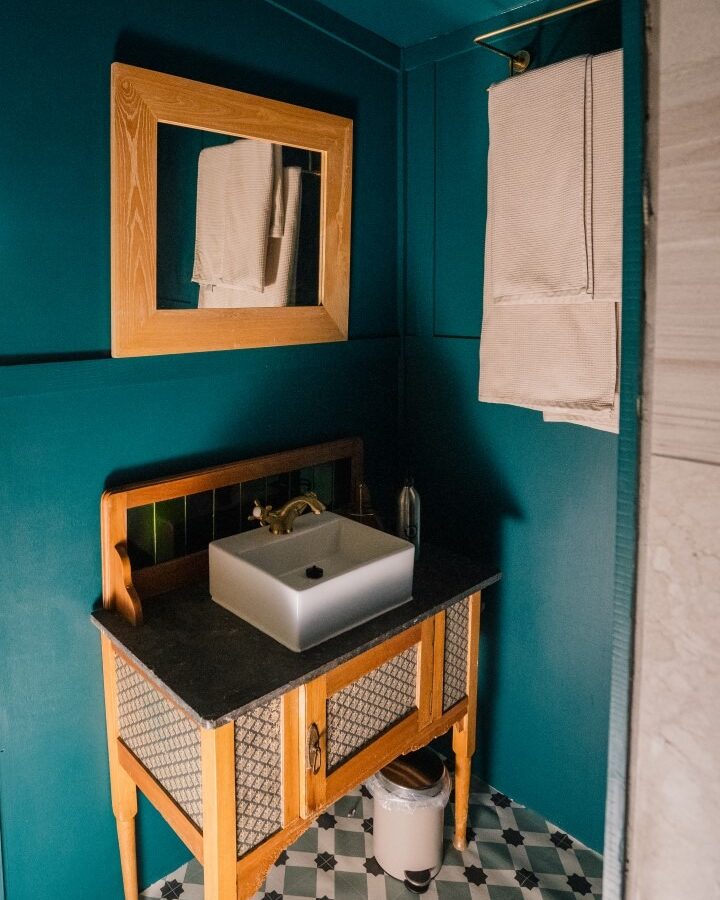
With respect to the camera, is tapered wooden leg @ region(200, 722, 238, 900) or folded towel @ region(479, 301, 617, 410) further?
folded towel @ region(479, 301, 617, 410)

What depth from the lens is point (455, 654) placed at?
1.92 meters

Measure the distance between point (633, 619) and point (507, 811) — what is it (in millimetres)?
1987

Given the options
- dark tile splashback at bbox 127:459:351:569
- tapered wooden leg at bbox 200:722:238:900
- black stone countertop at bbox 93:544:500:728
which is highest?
dark tile splashback at bbox 127:459:351:569

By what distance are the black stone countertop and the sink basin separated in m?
0.03

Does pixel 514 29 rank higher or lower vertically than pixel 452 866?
higher

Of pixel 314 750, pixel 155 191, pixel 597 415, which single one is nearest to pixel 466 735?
pixel 314 750

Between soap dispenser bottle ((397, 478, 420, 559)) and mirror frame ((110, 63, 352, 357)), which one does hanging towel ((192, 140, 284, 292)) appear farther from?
soap dispenser bottle ((397, 478, 420, 559))

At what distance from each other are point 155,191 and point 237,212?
0.73ft

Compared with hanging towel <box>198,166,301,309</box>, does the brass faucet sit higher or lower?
lower

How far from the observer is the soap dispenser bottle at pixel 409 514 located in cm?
201

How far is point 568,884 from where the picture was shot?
2006 mm

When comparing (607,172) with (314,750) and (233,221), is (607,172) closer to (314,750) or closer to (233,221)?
(233,221)

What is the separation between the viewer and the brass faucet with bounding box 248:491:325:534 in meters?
1.80

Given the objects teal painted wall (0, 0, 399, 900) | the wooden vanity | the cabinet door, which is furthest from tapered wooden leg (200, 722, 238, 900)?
teal painted wall (0, 0, 399, 900)
